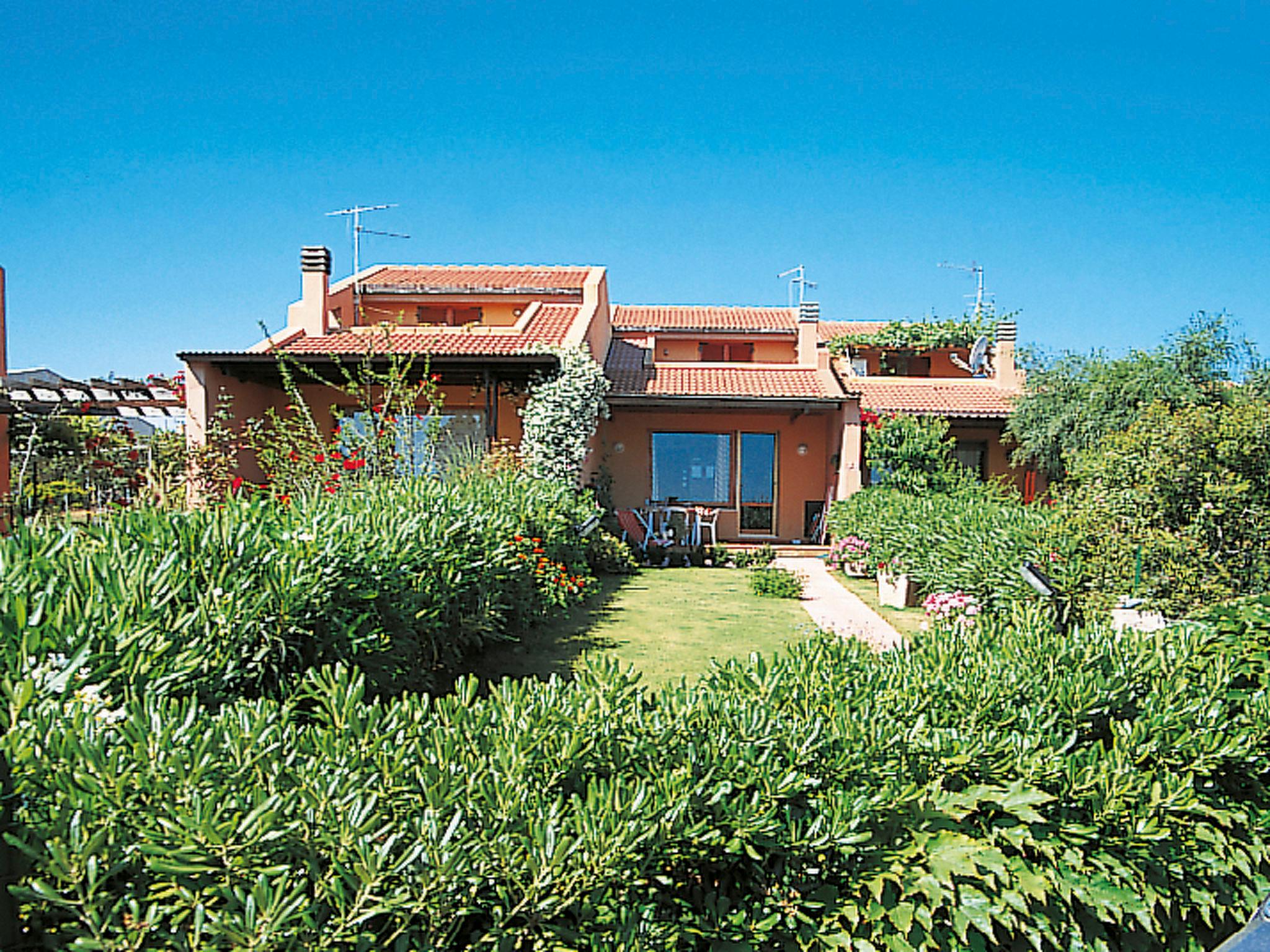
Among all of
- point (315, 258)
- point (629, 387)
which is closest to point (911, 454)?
point (629, 387)

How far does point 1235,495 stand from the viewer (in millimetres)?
5848

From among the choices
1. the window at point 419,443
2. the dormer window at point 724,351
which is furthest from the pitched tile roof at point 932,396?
the window at point 419,443

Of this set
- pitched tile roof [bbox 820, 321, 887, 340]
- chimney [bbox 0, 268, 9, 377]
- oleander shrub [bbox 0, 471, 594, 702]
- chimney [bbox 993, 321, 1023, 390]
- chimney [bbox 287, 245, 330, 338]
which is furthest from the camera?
pitched tile roof [bbox 820, 321, 887, 340]

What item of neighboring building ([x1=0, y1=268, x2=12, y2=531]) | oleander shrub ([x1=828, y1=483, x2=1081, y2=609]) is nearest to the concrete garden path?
oleander shrub ([x1=828, y1=483, x2=1081, y2=609])

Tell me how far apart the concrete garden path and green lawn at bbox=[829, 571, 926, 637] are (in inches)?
3.9

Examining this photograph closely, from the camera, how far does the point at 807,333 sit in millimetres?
20359

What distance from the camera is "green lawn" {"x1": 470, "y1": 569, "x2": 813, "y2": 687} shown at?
7926 mm

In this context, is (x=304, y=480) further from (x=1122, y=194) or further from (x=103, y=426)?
(x=1122, y=194)

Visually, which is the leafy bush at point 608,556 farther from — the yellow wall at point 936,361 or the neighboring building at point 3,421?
the yellow wall at point 936,361

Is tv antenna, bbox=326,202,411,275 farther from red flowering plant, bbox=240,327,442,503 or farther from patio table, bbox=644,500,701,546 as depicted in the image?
patio table, bbox=644,500,701,546

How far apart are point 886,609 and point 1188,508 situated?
5597 millimetres

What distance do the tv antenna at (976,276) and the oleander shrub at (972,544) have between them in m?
13.8

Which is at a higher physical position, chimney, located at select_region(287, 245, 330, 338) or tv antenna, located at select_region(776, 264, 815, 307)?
tv antenna, located at select_region(776, 264, 815, 307)

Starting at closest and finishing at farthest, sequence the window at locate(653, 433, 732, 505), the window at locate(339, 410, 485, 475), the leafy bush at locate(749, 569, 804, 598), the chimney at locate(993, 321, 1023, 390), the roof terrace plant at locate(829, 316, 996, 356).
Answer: the window at locate(339, 410, 485, 475), the leafy bush at locate(749, 569, 804, 598), the window at locate(653, 433, 732, 505), the chimney at locate(993, 321, 1023, 390), the roof terrace plant at locate(829, 316, 996, 356)
